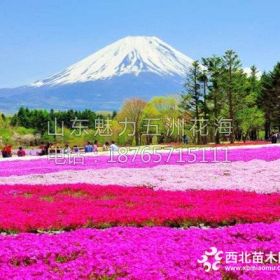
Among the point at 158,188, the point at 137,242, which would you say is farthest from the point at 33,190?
the point at 137,242

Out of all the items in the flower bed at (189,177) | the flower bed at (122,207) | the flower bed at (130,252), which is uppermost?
the flower bed at (189,177)

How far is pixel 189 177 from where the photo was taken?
21547mm

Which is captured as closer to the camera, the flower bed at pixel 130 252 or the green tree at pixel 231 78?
the flower bed at pixel 130 252

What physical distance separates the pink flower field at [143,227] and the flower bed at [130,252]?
0.02m

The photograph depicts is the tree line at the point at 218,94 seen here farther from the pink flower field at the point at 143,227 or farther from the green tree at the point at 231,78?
the pink flower field at the point at 143,227

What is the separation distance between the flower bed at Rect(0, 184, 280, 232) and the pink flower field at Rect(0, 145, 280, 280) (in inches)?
1.0

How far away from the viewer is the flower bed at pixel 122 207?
1264 cm

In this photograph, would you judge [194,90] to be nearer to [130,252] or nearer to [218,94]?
[218,94]

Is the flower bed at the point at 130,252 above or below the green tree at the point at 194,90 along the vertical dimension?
below

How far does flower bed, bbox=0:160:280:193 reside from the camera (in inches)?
736

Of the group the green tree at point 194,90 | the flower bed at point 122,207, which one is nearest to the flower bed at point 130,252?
A: the flower bed at point 122,207

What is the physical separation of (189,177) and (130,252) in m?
12.3

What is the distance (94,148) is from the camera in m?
45.2

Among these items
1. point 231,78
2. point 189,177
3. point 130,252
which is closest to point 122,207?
point 130,252
